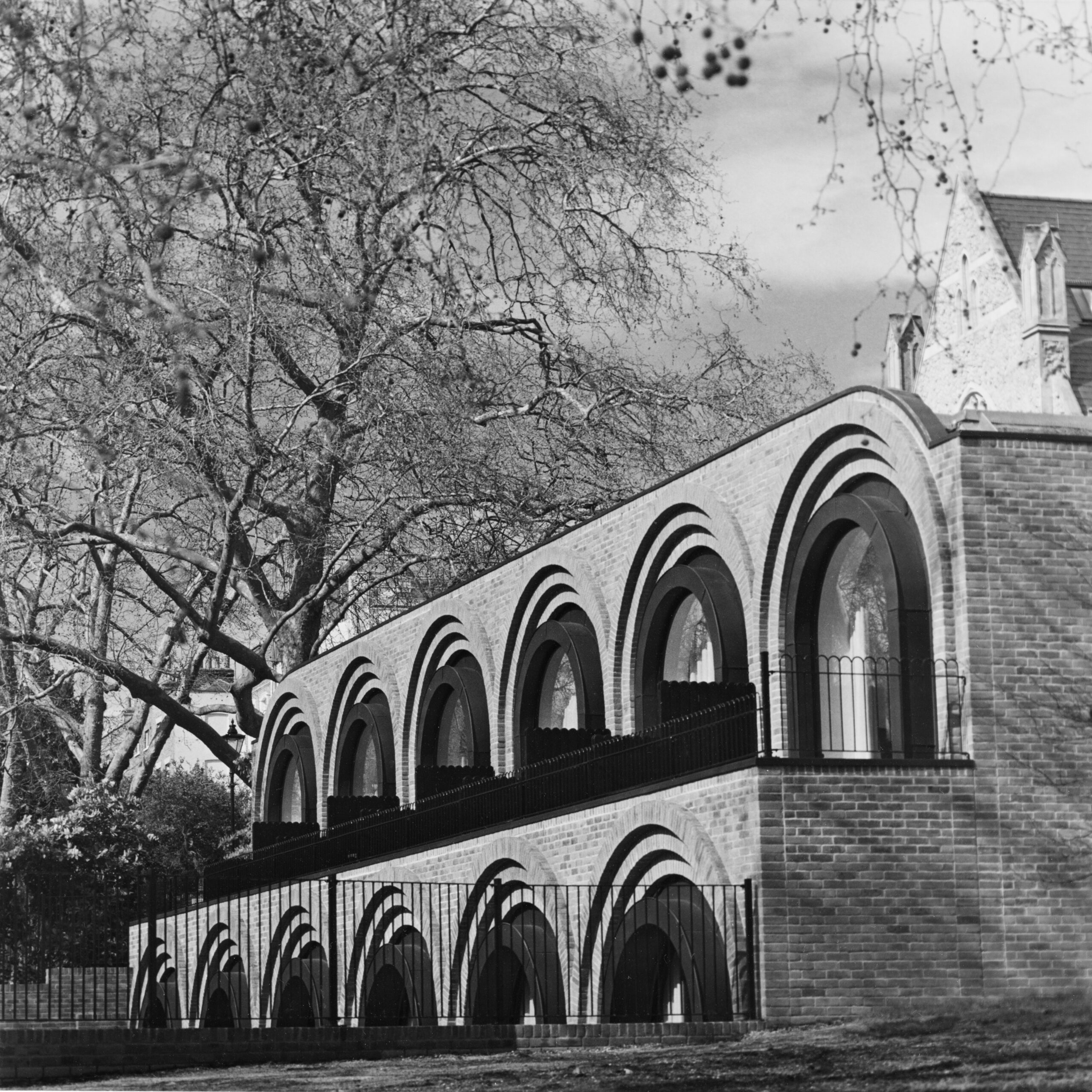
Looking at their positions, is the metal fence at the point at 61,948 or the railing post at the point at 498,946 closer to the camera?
the railing post at the point at 498,946

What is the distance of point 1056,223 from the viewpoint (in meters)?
49.6

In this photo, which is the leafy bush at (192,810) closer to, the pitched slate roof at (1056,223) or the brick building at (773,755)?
the pitched slate roof at (1056,223)

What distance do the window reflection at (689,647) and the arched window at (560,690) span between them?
1.20m

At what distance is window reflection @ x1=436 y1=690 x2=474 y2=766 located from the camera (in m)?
27.0

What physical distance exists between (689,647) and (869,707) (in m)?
3.61

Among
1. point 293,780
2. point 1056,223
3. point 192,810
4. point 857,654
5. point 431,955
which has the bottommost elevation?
point 431,955

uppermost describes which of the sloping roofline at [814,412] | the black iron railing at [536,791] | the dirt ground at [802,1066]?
the sloping roofline at [814,412]

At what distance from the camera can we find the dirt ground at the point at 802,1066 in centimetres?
1104

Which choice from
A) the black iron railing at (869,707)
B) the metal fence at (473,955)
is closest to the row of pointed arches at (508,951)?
the metal fence at (473,955)

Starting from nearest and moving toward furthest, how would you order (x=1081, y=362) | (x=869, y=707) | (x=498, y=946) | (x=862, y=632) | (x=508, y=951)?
(x=869, y=707)
(x=862, y=632)
(x=498, y=946)
(x=508, y=951)
(x=1081, y=362)

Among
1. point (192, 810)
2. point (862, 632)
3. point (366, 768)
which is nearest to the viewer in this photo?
A: point (862, 632)

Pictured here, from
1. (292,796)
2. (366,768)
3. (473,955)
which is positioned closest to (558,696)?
(473,955)

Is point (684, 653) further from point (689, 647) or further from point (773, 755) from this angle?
point (773, 755)

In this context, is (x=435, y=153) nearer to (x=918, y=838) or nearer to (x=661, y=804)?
(x=661, y=804)
